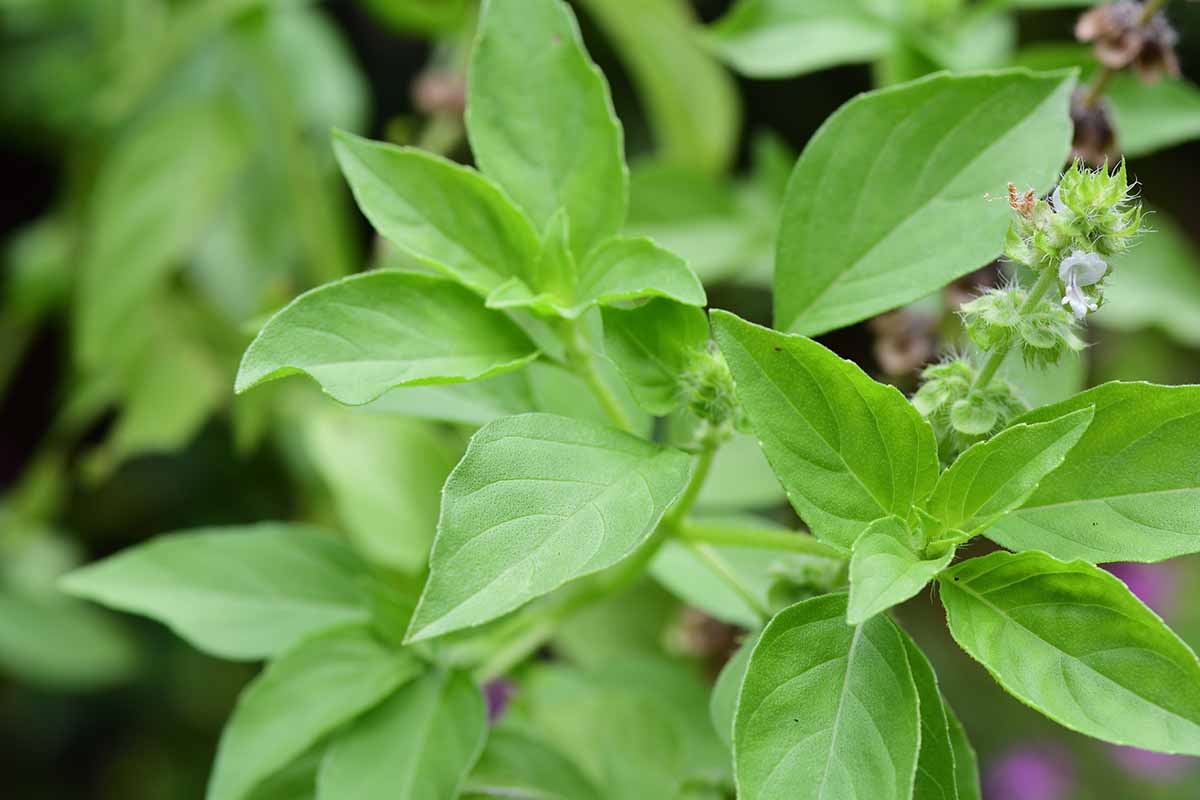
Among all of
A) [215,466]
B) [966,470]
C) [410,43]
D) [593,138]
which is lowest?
[215,466]

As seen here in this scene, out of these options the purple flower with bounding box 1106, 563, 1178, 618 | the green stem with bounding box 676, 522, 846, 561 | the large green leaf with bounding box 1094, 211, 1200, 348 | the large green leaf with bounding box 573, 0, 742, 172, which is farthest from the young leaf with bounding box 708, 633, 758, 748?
the purple flower with bounding box 1106, 563, 1178, 618

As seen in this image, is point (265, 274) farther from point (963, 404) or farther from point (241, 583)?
point (963, 404)

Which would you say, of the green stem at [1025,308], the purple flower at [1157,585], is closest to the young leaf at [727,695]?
the green stem at [1025,308]

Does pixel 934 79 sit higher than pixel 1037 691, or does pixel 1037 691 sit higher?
pixel 934 79

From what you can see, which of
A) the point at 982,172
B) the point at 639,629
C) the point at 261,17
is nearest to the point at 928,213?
the point at 982,172

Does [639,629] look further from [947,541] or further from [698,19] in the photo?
[698,19]
